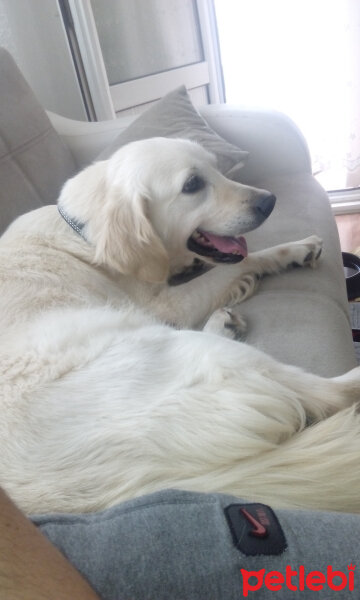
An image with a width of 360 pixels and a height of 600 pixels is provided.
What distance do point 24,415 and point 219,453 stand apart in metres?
0.30

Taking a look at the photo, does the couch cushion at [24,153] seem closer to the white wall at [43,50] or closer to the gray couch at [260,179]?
the gray couch at [260,179]

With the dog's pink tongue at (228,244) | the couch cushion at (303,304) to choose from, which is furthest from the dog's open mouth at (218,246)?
the couch cushion at (303,304)

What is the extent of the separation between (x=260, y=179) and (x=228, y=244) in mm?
709

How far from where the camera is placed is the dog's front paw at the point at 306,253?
1.34 metres

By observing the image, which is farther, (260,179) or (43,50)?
(43,50)

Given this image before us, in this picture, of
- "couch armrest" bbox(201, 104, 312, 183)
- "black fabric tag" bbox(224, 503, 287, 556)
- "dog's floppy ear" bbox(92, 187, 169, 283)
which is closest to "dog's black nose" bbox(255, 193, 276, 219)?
"dog's floppy ear" bbox(92, 187, 169, 283)

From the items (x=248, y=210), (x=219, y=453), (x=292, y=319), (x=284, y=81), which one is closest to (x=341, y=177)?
(x=284, y=81)

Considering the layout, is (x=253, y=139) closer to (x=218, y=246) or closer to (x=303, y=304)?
(x=218, y=246)

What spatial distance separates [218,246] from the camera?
4.43 ft

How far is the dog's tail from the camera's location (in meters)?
0.64

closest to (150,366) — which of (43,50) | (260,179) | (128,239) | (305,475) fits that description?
(305,475)

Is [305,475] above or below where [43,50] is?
below

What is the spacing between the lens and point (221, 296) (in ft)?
4.28

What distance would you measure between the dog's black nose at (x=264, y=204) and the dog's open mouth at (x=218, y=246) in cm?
10
